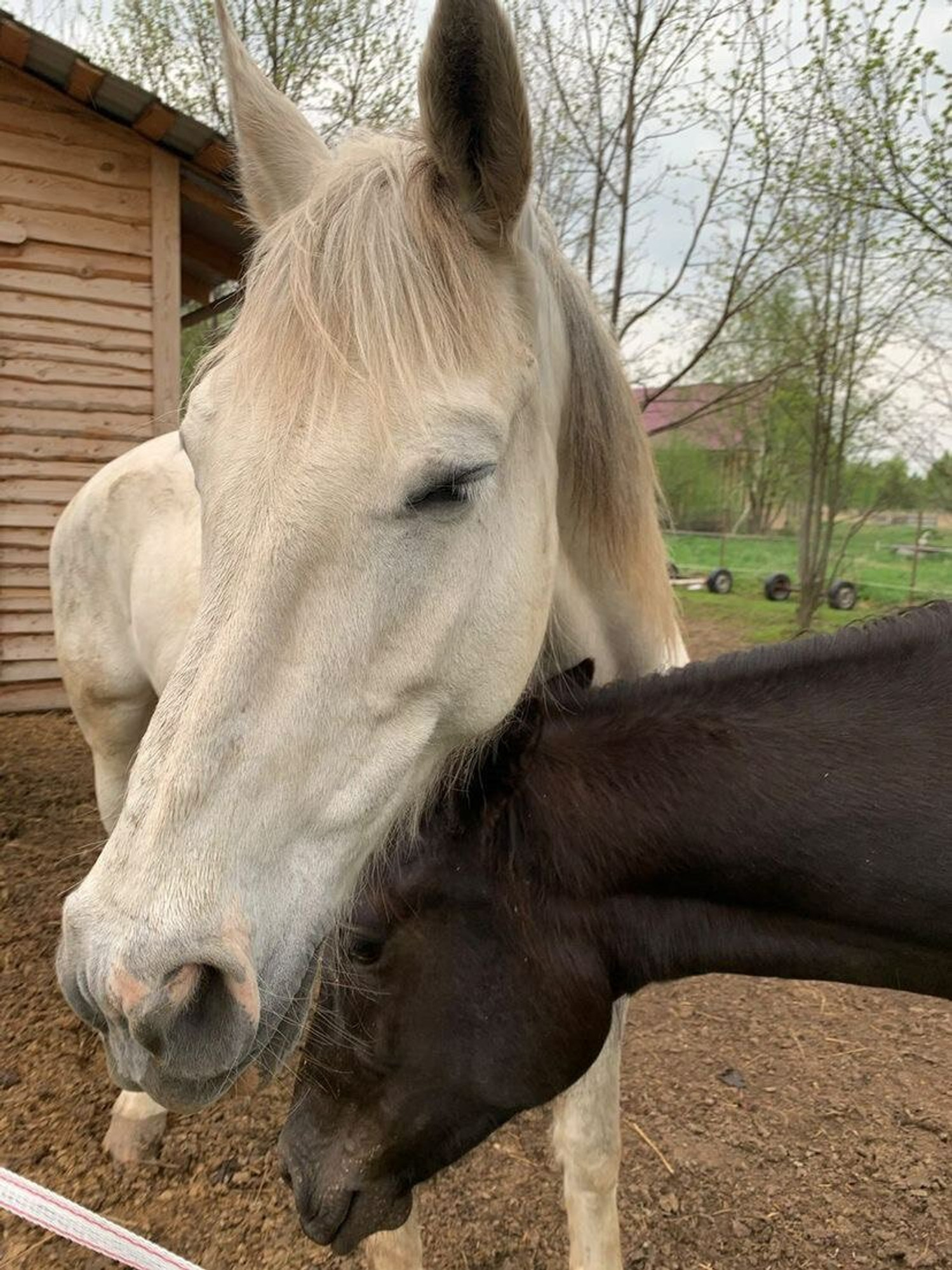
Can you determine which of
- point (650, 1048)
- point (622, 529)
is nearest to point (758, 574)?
point (650, 1048)

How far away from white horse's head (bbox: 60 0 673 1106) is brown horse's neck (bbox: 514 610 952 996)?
0.68 feet

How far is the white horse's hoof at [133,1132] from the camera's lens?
2.48 m

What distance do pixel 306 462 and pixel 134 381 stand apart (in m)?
5.50

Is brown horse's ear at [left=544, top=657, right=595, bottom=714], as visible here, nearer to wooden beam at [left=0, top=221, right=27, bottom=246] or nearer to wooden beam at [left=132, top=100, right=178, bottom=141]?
wooden beam at [left=132, top=100, right=178, bottom=141]

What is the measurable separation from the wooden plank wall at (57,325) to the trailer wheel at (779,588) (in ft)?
40.8

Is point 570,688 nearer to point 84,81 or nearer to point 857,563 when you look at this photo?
point 84,81

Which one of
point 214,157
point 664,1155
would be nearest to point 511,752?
point 664,1155

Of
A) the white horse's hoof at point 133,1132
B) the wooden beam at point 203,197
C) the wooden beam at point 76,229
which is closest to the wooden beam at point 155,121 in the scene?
the wooden beam at point 203,197

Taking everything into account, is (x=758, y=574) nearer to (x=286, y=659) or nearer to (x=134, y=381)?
(x=134, y=381)

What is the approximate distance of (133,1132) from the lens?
249 cm

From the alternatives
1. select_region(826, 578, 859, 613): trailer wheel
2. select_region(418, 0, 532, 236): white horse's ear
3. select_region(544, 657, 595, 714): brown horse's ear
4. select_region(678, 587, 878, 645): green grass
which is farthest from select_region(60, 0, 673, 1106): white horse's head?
select_region(826, 578, 859, 613): trailer wheel

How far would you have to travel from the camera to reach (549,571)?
1.44 m

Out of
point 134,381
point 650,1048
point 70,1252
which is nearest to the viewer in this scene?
point 70,1252

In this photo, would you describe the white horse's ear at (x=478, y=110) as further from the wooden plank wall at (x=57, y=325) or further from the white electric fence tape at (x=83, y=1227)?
the wooden plank wall at (x=57, y=325)
